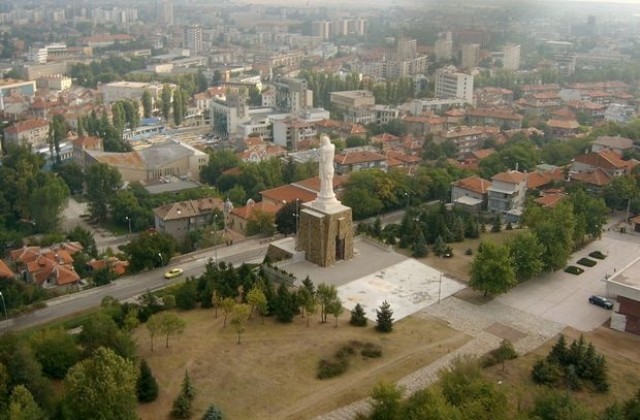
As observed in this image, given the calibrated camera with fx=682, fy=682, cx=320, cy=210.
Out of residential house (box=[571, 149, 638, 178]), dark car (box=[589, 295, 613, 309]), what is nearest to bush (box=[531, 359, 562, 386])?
dark car (box=[589, 295, 613, 309])

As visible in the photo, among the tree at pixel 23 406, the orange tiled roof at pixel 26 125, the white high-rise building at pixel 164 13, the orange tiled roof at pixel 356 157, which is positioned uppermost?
the white high-rise building at pixel 164 13

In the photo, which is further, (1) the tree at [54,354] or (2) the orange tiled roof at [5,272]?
(2) the orange tiled roof at [5,272]

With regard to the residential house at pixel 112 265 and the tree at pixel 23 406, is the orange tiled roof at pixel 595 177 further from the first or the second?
the tree at pixel 23 406

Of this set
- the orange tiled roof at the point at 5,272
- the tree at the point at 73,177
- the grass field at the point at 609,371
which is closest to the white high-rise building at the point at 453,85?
the tree at the point at 73,177

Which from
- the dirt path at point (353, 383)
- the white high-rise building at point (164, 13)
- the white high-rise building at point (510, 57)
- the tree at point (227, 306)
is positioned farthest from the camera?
the white high-rise building at point (164, 13)

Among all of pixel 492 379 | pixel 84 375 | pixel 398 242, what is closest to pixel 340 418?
pixel 492 379

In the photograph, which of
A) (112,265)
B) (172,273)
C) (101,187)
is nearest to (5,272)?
(112,265)

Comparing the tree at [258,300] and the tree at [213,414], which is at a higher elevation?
the tree at [258,300]
